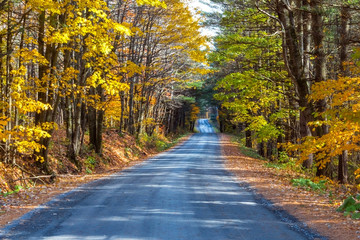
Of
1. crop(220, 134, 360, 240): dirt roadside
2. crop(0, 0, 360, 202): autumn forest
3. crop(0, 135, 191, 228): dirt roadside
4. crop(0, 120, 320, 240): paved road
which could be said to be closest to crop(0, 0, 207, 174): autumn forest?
crop(0, 0, 360, 202): autumn forest

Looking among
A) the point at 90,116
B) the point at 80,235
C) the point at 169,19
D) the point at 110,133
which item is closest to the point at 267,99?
the point at 169,19

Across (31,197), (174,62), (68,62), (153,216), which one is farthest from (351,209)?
(174,62)

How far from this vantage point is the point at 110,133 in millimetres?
25781

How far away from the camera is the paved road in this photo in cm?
586

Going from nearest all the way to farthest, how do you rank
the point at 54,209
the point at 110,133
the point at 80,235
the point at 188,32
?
the point at 80,235, the point at 54,209, the point at 188,32, the point at 110,133

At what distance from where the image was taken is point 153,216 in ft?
23.1

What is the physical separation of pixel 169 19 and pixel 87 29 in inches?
503

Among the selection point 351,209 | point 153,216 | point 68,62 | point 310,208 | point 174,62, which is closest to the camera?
point 153,216

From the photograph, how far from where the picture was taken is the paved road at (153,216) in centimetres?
586

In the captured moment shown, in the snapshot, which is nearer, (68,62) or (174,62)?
(68,62)

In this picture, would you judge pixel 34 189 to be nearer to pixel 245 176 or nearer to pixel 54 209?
pixel 54 209

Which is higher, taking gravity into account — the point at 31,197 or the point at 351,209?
the point at 351,209

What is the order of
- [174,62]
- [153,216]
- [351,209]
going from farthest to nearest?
[174,62] → [351,209] → [153,216]

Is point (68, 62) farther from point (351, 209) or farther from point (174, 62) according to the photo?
point (174, 62)
